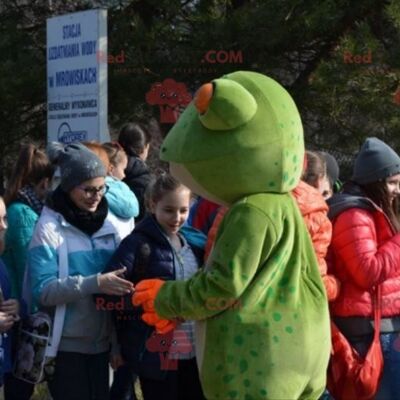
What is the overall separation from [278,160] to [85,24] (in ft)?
13.1

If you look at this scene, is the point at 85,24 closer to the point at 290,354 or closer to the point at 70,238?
the point at 70,238

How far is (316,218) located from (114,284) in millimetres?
915

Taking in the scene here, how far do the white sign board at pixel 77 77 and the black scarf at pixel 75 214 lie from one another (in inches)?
94.7

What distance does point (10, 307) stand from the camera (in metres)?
4.58

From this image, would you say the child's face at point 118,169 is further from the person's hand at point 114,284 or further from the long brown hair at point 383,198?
the long brown hair at point 383,198

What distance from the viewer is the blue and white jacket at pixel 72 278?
14.8ft

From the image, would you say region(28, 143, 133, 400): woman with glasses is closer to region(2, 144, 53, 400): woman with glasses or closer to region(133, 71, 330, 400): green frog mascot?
region(2, 144, 53, 400): woman with glasses

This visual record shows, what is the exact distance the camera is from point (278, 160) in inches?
140

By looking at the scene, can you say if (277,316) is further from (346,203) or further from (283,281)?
(346,203)

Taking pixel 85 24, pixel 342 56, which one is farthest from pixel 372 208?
pixel 85 24

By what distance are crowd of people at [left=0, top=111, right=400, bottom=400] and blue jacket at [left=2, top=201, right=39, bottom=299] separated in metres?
0.19

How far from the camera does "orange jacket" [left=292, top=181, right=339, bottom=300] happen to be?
168 inches

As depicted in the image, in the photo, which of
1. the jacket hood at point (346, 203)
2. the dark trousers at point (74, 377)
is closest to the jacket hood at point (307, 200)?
the jacket hood at point (346, 203)

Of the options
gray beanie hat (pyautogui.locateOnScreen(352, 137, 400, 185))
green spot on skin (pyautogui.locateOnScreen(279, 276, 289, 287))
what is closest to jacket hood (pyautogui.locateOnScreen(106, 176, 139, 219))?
gray beanie hat (pyautogui.locateOnScreen(352, 137, 400, 185))
